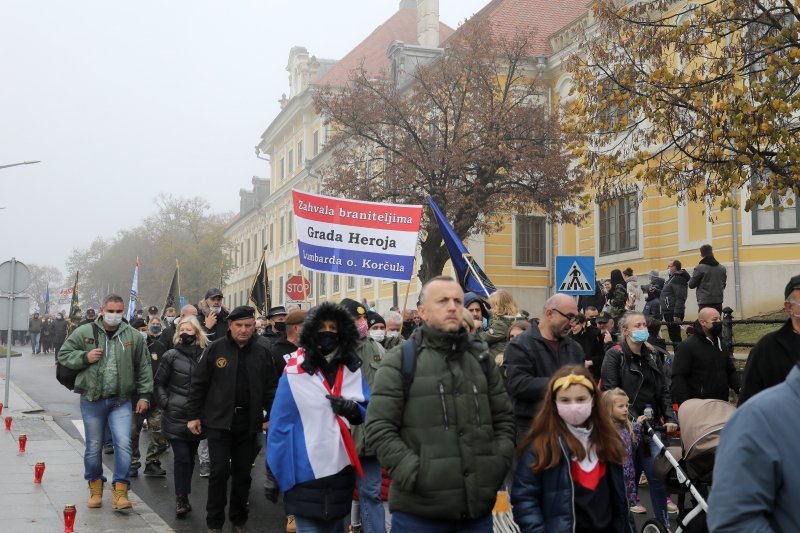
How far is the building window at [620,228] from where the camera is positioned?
29031mm

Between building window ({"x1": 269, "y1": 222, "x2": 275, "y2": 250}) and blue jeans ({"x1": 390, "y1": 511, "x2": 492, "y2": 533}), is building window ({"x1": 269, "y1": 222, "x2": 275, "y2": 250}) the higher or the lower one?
the higher one

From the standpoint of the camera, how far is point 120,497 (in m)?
8.94

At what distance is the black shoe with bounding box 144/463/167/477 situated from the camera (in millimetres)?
11516

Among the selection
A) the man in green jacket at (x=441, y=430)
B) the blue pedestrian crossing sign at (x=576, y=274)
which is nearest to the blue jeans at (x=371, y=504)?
the man in green jacket at (x=441, y=430)

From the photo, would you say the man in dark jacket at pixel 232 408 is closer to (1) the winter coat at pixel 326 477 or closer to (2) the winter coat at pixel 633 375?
(1) the winter coat at pixel 326 477

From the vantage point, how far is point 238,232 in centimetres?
8438

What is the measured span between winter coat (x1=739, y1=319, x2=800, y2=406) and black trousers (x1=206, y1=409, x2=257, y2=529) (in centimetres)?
422

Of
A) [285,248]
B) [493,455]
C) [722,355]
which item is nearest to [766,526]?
[493,455]

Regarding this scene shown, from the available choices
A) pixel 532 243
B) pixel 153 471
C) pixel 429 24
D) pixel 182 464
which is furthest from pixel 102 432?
pixel 429 24

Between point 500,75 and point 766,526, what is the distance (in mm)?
30286

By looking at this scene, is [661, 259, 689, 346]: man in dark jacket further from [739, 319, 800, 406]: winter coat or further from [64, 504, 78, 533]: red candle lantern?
[64, 504, 78, 533]: red candle lantern

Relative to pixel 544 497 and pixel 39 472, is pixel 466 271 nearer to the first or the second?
pixel 39 472

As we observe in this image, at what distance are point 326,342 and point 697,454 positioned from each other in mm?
2545

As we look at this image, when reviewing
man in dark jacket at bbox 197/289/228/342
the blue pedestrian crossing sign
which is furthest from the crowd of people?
the blue pedestrian crossing sign
